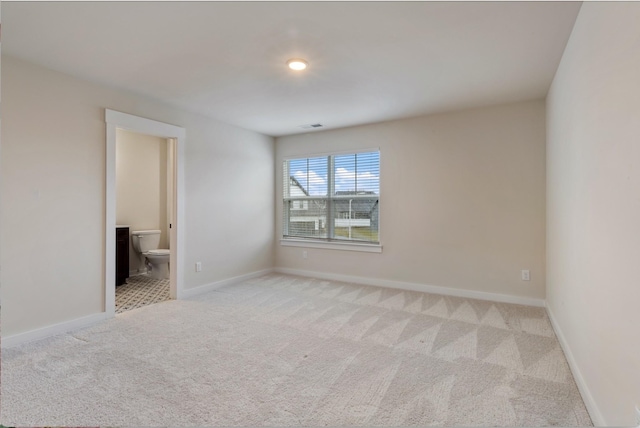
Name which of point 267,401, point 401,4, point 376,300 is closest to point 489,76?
point 401,4

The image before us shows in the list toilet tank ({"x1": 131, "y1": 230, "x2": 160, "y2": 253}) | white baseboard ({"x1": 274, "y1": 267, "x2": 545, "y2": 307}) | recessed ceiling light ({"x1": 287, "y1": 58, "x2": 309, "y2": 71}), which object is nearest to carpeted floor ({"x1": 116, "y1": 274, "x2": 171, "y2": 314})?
toilet tank ({"x1": 131, "y1": 230, "x2": 160, "y2": 253})

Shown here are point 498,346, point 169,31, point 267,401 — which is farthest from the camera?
point 498,346

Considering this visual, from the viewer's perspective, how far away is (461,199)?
12.8ft

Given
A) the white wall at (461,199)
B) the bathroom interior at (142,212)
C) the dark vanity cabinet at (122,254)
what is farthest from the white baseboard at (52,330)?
the white wall at (461,199)

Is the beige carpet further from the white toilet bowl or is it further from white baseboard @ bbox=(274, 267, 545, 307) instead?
the white toilet bowl

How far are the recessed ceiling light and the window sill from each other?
267 centimetres

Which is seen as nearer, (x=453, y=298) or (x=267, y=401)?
(x=267, y=401)

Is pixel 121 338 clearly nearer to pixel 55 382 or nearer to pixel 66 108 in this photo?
pixel 55 382

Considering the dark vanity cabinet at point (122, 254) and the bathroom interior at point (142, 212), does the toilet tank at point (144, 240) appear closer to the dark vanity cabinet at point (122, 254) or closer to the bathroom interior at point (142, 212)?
the bathroom interior at point (142, 212)

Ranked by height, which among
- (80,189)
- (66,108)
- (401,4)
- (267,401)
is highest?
(401,4)

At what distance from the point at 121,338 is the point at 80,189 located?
143 centimetres

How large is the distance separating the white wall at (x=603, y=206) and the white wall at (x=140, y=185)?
5534mm

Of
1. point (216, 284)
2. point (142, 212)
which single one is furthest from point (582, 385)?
point (142, 212)

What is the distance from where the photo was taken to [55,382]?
1949 mm
